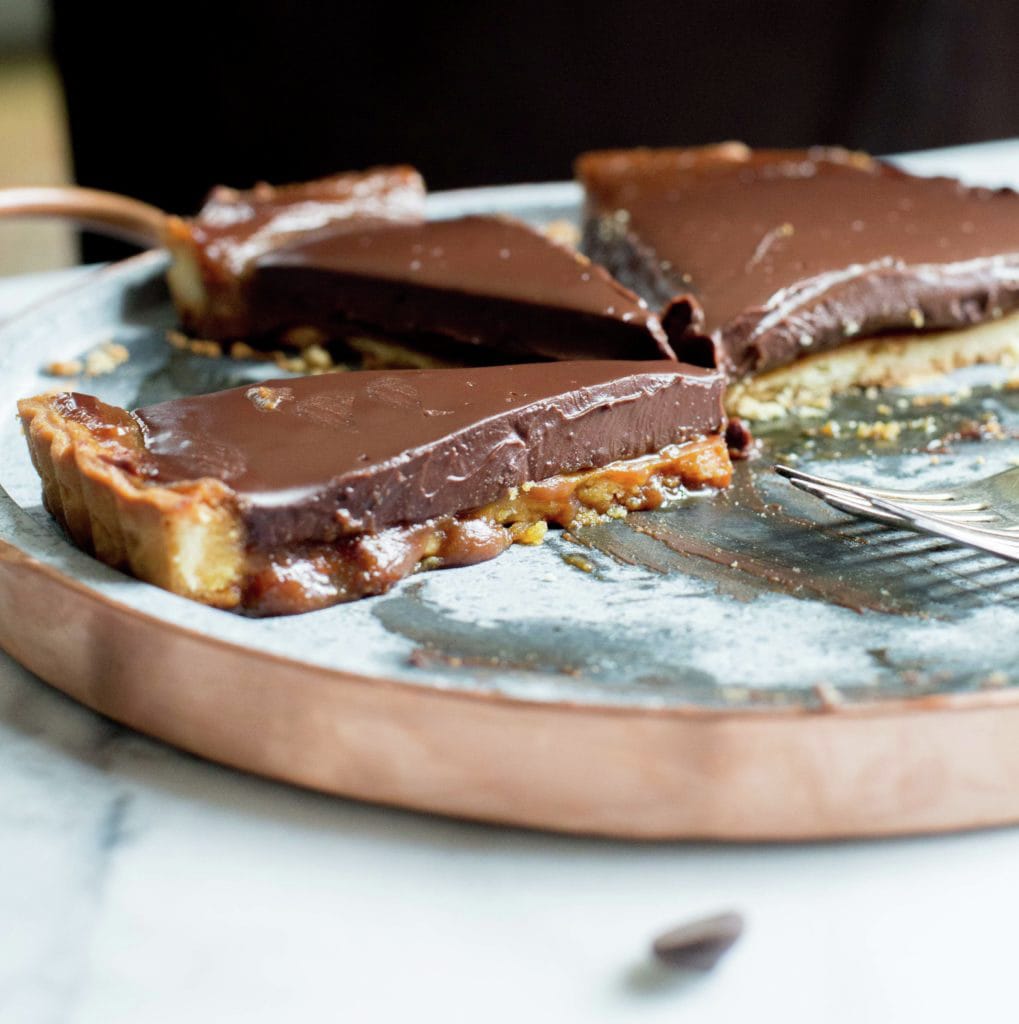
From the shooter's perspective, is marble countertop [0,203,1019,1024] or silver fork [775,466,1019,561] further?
silver fork [775,466,1019,561]

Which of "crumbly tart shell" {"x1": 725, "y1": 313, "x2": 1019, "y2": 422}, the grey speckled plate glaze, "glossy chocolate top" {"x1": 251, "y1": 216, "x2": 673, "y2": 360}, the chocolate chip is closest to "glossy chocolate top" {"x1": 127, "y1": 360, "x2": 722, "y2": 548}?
the grey speckled plate glaze

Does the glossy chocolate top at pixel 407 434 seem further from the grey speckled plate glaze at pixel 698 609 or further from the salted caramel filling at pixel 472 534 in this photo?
the grey speckled plate glaze at pixel 698 609

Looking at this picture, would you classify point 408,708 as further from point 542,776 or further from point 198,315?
Answer: point 198,315

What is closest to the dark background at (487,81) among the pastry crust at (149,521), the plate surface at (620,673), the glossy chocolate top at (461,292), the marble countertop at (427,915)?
the glossy chocolate top at (461,292)

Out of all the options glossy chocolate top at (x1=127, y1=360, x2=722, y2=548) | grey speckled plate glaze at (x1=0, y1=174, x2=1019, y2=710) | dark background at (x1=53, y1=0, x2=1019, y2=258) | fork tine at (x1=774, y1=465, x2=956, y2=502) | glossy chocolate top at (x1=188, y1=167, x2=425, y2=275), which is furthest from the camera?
dark background at (x1=53, y1=0, x2=1019, y2=258)

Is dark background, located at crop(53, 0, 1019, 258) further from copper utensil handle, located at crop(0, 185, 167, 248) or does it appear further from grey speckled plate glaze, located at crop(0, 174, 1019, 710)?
grey speckled plate glaze, located at crop(0, 174, 1019, 710)

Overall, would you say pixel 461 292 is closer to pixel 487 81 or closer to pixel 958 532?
pixel 958 532

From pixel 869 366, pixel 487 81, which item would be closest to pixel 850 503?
pixel 869 366

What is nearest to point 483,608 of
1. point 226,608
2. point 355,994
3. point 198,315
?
point 226,608

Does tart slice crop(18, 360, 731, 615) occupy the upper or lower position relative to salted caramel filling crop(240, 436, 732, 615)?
upper
